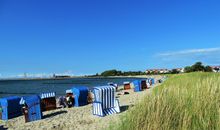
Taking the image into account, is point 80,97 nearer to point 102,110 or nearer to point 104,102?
point 104,102

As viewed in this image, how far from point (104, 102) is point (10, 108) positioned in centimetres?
533

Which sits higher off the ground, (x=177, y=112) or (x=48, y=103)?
(x=177, y=112)

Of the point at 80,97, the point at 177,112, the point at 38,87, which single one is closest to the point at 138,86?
the point at 80,97

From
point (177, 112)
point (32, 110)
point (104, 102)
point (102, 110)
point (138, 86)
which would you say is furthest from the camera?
A: point (138, 86)

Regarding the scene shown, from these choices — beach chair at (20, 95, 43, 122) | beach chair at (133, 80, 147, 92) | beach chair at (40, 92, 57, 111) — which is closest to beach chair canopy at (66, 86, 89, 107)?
beach chair at (40, 92, 57, 111)

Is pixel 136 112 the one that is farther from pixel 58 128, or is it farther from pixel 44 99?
pixel 44 99

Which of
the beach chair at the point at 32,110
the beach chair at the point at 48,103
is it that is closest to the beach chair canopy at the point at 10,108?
the beach chair at the point at 48,103

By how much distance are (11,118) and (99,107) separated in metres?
4.97

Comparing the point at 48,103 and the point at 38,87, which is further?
the point at 38,87

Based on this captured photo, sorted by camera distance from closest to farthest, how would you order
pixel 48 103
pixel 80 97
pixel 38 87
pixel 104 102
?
pixel 104 102 → pixel 48 103 → pixel 80 97 → pixel 38 87

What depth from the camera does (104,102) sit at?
43.5ft

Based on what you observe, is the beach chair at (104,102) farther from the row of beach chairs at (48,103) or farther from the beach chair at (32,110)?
the beach chair at (32,110)

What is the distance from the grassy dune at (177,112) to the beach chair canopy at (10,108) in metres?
11.7

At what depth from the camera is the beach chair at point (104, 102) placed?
13036 mm
